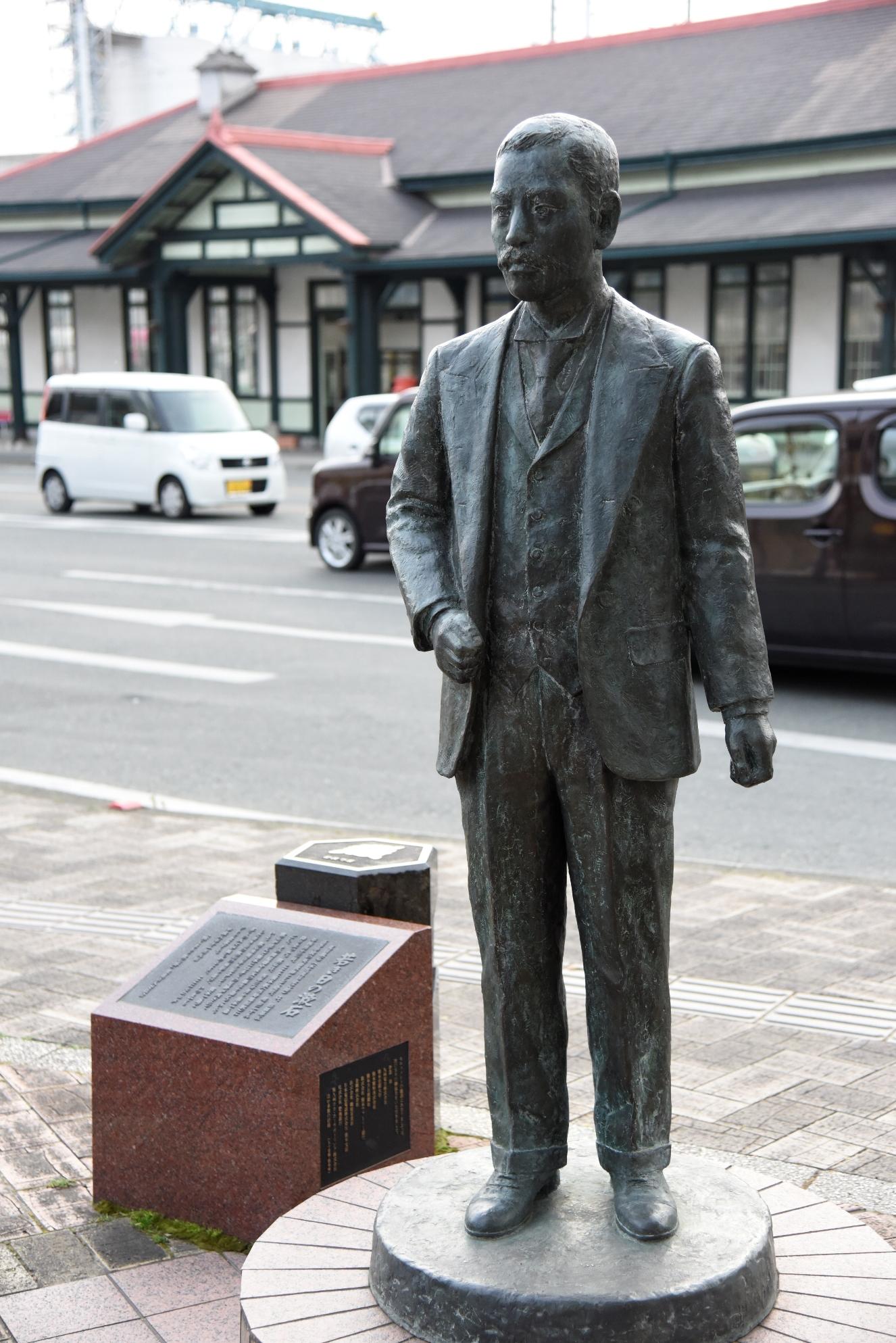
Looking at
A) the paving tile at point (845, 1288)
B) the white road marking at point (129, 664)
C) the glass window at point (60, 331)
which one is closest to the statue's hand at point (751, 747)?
the paving tile at point (845, 1288)

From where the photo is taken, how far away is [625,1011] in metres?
3.12

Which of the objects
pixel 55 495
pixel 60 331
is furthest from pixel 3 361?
pixel 55 495

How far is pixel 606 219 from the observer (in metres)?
2.99

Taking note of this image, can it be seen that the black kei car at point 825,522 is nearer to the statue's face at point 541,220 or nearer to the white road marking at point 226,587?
the white road marking at point 226,587

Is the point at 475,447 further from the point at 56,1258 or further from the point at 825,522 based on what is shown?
the point at 825,522

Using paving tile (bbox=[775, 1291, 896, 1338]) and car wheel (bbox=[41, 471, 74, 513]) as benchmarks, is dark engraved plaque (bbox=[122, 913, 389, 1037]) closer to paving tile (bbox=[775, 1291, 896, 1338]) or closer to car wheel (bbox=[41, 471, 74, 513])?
paving tile (bbox=[775, 1291, 896, 1338])

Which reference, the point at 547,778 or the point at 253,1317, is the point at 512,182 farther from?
the point at 253,1317

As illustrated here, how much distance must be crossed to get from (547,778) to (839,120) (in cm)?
2467

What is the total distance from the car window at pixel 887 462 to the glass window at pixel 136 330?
2840cm

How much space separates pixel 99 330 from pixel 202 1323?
3539 centimetres

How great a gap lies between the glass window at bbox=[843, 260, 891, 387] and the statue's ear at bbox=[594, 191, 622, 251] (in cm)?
2377

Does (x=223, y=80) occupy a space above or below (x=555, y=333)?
above

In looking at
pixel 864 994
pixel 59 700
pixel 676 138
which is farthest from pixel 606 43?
pixel 864 994

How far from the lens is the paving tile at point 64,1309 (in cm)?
345
